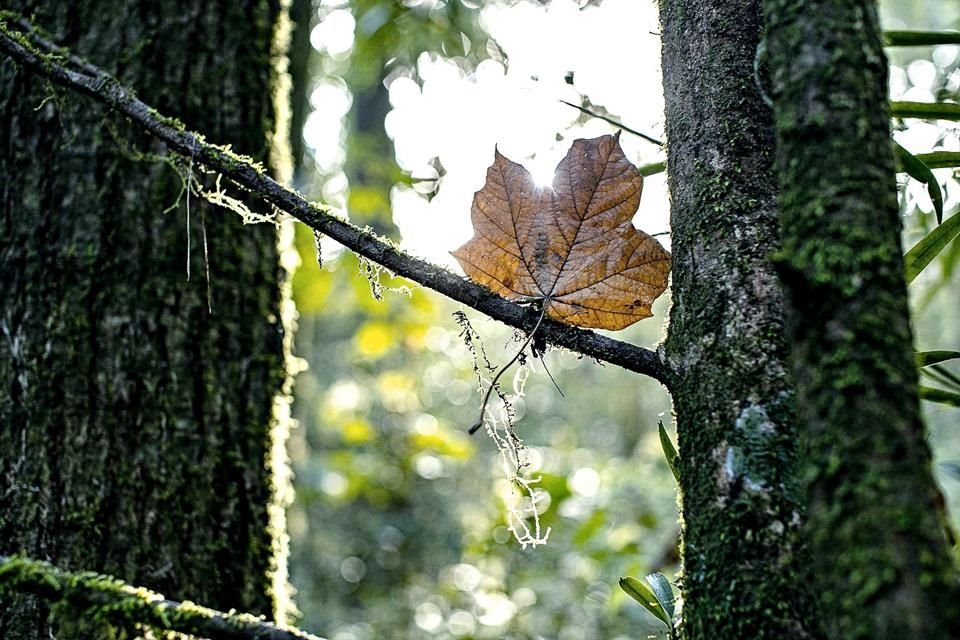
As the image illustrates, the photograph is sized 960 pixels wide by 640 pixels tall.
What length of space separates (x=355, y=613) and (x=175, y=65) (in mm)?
5241

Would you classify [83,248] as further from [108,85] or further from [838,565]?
[838,565]

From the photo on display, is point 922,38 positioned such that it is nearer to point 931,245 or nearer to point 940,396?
point 931,245

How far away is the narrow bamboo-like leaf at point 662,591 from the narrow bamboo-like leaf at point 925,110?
70cm

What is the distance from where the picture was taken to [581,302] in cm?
88

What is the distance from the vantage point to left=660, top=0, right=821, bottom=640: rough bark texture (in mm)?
679

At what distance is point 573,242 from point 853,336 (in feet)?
1.39

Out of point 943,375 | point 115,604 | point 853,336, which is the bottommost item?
point 115,604

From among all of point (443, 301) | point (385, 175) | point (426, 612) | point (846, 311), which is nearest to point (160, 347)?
point (846, 311)

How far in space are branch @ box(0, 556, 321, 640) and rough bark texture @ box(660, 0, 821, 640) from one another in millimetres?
401

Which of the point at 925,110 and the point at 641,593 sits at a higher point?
the point at 925,110

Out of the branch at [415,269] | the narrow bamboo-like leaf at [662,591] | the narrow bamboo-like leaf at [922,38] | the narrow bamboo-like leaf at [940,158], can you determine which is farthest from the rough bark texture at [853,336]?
the narrow bamboo-like leaf at [922,38]

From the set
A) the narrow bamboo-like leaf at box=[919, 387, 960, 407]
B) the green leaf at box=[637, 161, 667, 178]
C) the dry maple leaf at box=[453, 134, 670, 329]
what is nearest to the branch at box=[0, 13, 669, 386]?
the dry maple leaf at box=[453, 134, 670, 329]

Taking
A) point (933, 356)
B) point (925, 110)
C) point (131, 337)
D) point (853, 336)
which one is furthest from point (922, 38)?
point (131, 337)

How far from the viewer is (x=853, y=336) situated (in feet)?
1.66
